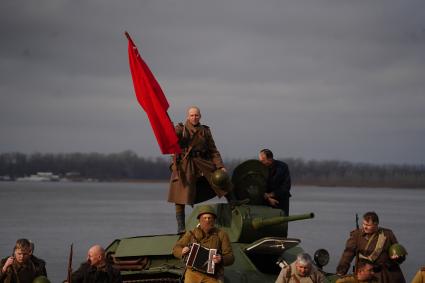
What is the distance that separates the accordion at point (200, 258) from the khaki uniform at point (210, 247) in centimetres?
7

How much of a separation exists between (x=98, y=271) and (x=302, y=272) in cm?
240

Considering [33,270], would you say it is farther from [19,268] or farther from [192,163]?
[192,163]

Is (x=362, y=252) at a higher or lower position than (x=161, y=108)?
lower

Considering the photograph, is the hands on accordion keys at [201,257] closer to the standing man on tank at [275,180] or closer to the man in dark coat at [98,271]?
the man in dark coat at [98,271]

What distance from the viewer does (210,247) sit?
43.6 feet

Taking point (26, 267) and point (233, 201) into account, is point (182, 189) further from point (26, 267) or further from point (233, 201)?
point (26, 267)

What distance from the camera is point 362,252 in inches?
601

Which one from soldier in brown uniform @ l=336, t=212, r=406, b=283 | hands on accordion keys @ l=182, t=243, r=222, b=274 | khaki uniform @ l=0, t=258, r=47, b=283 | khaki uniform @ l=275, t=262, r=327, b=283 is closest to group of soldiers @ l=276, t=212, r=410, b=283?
soldier in brown uniform @ l=336, t=212, r=406, b=283

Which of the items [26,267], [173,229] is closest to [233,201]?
[26,267]

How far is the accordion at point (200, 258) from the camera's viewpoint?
13242mm

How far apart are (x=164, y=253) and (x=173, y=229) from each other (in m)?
31.1

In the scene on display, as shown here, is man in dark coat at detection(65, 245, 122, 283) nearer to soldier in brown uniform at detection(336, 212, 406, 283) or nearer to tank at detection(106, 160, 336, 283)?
tank at detection(106, 160, 336, 283)

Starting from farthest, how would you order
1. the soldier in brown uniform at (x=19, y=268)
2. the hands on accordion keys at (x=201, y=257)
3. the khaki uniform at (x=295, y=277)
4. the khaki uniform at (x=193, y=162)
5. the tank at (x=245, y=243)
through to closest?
the khaki uniform at (x=193, y=162), the tank at (x=245, y=243), the soldier in brown uniform at (x=19, y=268), the hands on accordion keys at (x=201, y=257), the khaki uniform at (x=295, y=277)

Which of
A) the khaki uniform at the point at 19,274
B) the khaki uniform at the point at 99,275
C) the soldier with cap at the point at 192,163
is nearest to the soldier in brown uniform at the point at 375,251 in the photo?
the soldier with cap at the point at 192,163
